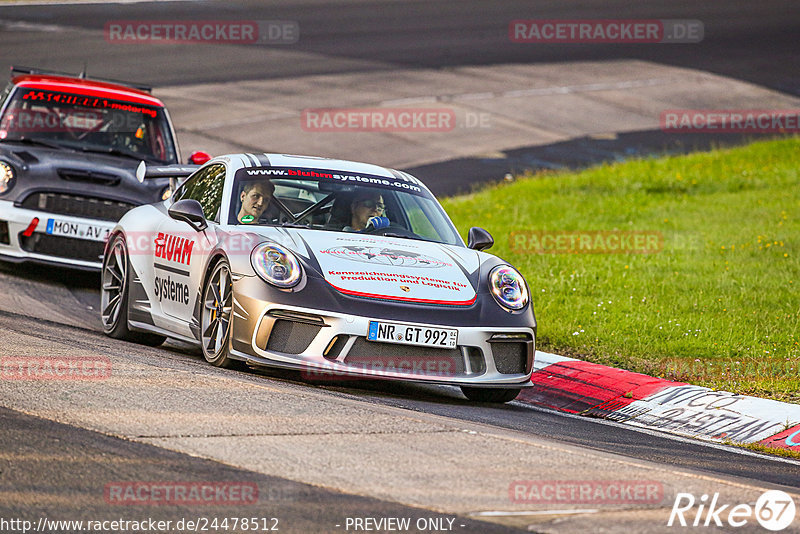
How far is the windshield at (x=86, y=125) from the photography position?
12.3 metres

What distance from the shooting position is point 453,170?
20.1 m

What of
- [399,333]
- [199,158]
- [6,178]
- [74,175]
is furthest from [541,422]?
[6,178]

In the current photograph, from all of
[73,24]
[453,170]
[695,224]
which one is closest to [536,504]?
[695,224]

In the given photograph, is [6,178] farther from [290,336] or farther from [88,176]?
[290,336]

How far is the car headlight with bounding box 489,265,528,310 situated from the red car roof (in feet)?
19.6

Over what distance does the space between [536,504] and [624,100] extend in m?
22.0

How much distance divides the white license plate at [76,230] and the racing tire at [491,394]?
15.0 feet

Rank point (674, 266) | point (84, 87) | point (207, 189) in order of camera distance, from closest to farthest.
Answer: point (207, 189) → point (84, 87) → point (674, 266)

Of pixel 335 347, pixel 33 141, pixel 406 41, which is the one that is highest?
pixel 406 41

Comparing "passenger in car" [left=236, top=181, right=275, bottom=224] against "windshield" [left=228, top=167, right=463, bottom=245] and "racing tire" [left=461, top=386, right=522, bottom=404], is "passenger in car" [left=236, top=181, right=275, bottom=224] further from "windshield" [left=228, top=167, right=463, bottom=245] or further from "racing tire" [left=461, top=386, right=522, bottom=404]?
"racing tire" [left=461, top=386, right=522, bottom=404]

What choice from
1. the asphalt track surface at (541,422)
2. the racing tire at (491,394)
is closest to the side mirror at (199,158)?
the asphalt track surface at (541,422)

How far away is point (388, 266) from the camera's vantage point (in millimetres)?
7875

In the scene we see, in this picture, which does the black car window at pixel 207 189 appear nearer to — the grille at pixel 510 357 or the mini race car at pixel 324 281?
the mini race car at pixel 324 281

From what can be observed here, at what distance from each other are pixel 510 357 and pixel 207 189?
2.65m
